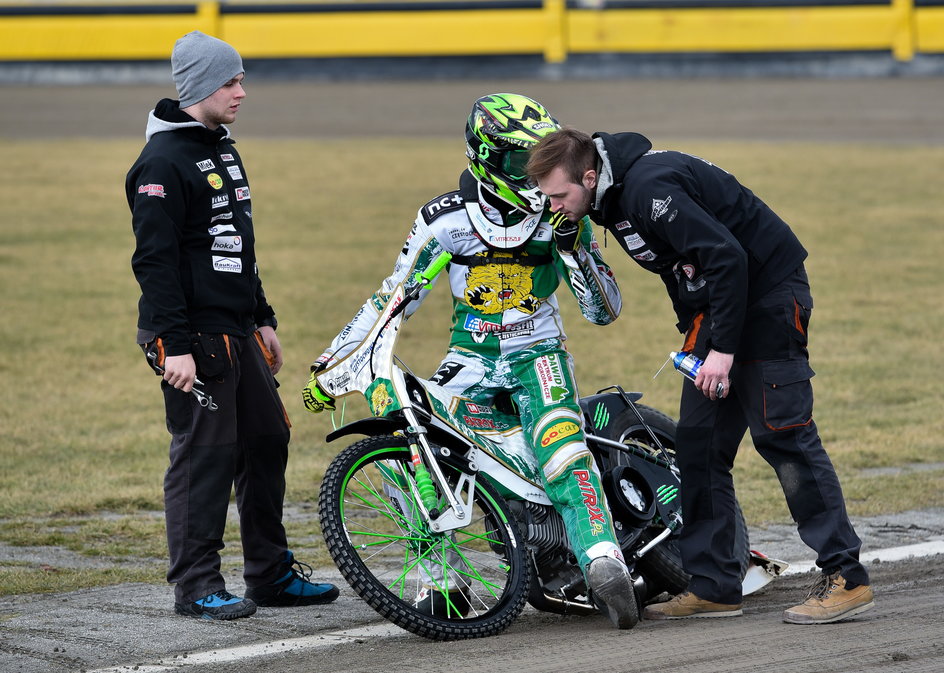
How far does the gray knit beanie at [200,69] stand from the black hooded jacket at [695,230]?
1.52 m

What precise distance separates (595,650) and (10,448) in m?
5.12

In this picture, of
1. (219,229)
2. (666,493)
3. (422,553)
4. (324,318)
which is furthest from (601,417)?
(324,318)

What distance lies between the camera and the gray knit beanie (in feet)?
17.6

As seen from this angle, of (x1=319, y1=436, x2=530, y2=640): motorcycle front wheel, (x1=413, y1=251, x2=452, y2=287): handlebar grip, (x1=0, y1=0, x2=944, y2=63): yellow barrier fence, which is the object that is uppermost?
(x1=0, y1=0, x2=944, y2=63): yellow barrier fence

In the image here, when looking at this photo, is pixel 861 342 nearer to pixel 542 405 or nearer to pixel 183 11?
pixel 542 405

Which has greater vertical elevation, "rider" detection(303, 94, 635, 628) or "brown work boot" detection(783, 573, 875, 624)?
"rider" detection(303, 94, 635, 628)

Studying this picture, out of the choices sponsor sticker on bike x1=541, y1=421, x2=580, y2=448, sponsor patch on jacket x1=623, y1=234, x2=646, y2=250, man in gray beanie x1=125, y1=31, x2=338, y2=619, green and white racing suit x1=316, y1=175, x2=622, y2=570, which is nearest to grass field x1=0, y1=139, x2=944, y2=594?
man in gray beanie x1=125, y1=31, x2=338, y2=619

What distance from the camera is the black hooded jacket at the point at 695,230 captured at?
4941 millimetres

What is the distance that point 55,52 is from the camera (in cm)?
3048

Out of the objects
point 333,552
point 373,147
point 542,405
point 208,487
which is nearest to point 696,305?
point 542,405

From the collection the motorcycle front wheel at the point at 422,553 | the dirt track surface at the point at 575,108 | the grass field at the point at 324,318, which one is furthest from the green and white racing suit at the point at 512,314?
the dirt track surface at the point at 575,108

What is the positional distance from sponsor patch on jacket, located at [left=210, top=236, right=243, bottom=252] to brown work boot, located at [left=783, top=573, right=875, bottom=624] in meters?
2.59

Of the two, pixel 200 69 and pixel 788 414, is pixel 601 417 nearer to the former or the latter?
pixel 788 414

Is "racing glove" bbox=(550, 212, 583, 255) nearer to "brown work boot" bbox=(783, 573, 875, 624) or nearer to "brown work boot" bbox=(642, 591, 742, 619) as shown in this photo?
"brown work boot" bbox=(642, 591, 742, 619)
